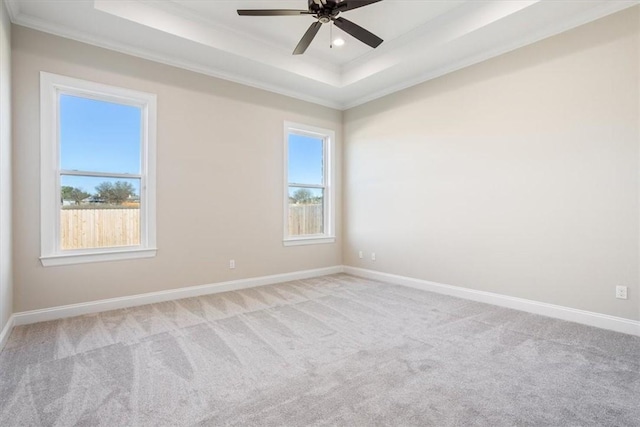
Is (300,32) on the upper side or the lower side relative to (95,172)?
upper

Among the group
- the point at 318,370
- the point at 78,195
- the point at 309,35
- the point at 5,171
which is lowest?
the point at 318,370

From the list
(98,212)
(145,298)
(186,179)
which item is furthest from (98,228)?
(186,179)

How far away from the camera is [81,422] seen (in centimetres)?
165

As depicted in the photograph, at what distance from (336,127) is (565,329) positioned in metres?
4.28

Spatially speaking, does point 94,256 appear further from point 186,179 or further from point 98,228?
point 186,179

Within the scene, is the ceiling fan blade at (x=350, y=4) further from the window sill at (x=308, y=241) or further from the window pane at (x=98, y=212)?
the window sill at (x=308, y=241)

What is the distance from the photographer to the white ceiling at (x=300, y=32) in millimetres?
3014

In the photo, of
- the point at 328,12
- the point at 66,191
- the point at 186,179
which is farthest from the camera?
the point at 186,179

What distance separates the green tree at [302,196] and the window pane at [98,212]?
231 cm

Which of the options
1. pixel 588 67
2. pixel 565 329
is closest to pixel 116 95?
pixel 588 67

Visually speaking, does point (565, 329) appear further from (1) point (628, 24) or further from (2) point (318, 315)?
(1) point (628, 24)

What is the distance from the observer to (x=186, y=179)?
4.02 m

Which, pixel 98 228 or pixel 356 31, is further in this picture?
pixel 98 228

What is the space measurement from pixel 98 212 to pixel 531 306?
16.1 feet
